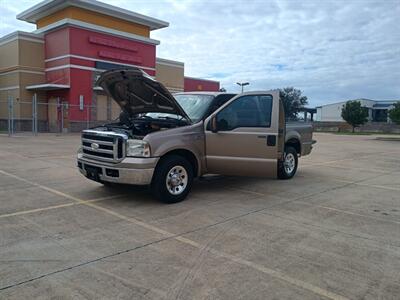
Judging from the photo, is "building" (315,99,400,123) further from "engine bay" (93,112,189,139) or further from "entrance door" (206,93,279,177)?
"engine bay" (93,112,189,139)

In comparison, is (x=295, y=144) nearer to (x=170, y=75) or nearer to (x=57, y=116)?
(x=57, y=116)

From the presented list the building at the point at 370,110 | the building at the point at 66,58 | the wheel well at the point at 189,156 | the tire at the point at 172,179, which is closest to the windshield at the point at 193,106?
the wheel well at the point at 189,156

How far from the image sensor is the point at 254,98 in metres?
7.55

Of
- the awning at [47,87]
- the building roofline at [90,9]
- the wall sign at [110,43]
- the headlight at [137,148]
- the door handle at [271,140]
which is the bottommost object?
the headlight at [137,148]

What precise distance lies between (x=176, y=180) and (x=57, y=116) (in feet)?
89.9

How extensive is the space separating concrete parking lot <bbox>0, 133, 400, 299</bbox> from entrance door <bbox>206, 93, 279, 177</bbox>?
57 cm

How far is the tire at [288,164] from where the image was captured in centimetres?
932

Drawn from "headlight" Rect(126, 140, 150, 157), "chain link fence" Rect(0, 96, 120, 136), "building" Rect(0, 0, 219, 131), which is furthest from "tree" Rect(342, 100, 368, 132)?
"headlight" Rect(126, 140, 150, 157)

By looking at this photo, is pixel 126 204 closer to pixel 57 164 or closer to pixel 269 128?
pixel 269 128

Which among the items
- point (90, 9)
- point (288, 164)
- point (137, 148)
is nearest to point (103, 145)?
point (137, 148)

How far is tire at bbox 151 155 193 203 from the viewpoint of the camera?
638 centimetres

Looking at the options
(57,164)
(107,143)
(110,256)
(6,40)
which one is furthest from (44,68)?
(110,256)

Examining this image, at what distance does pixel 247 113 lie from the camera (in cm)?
745

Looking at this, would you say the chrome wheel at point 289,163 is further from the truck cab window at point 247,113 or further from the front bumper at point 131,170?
the front bumper at point 131,170
